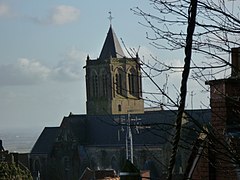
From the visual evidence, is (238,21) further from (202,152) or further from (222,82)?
(202,152)

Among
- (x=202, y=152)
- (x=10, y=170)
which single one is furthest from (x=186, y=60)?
(x=10, y=170)

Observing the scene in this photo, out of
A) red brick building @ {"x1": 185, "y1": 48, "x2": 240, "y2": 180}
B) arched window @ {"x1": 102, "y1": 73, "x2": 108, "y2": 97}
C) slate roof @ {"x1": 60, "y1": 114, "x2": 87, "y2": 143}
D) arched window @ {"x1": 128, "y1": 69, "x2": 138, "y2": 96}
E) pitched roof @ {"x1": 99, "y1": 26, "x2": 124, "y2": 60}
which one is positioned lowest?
red brick building @ {"x1": 185, "y1": 48, "x2": 240, "y2": 180}

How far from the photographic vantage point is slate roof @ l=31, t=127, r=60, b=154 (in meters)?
72.6

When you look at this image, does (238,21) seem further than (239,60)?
No

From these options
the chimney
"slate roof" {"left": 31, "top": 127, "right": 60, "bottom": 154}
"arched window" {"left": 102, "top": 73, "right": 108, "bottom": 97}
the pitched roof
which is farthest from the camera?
the pitched roof

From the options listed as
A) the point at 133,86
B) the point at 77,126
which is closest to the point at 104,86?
the point at 77,126

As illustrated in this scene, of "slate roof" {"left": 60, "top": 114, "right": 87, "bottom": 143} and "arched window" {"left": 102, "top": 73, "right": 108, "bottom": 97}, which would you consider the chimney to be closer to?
"slate roof" {"left": 60, "top": 114, "right": 87, "bottom": 143}

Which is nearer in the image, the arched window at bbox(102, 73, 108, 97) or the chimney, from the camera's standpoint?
the chimney

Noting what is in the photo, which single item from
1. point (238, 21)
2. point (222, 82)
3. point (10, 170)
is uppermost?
point (238, 21)

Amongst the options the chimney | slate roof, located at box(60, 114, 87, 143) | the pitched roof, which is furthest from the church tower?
the chimney

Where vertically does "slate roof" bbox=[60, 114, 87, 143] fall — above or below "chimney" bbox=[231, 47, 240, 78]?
above

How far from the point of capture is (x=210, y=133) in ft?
24.5

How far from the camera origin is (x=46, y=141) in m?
74.3

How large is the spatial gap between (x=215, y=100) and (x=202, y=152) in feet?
3.29
